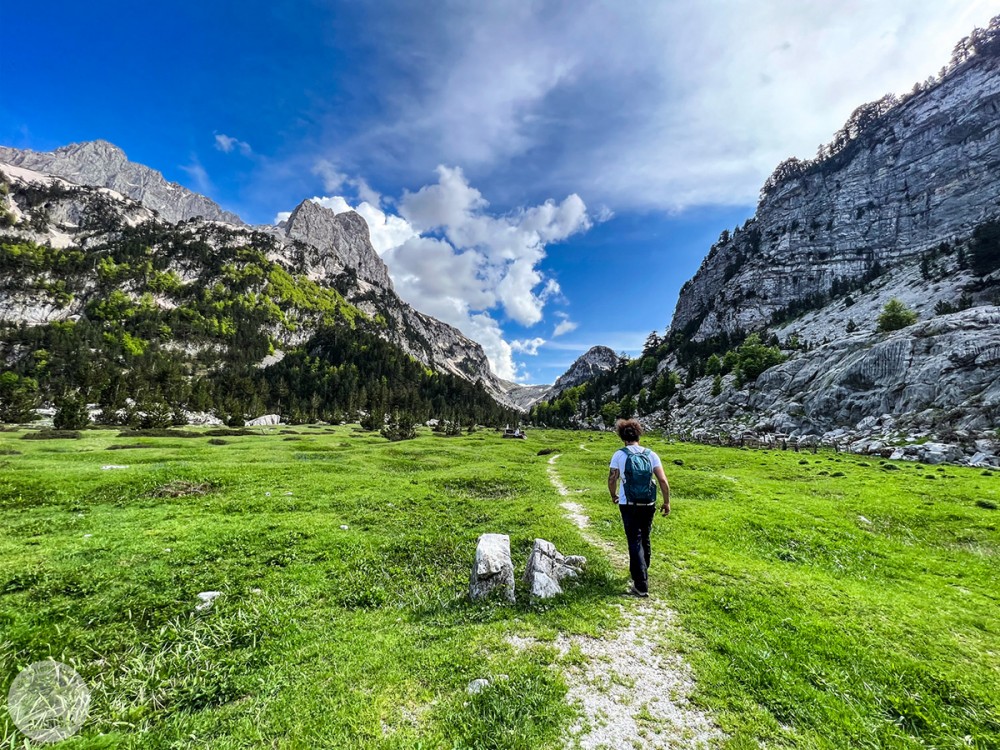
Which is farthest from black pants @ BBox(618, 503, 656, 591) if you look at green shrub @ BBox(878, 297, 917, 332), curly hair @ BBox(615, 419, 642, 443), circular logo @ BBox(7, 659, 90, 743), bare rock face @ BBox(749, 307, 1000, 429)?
green shrub @ BBox(878, 297, 917, 332)

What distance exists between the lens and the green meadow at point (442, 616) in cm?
654

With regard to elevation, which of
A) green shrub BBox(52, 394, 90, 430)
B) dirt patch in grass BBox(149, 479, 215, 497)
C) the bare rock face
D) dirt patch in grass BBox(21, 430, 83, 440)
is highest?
the bare rock face

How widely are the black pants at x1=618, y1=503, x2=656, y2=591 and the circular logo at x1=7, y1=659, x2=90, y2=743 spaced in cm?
1167

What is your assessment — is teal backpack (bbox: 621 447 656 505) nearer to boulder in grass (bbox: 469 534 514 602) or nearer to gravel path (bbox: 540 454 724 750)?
gravel path (bbox: 540 454 724 750)

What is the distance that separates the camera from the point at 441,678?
7734mm

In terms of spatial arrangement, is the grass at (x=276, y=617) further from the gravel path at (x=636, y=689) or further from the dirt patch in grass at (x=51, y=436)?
the dirt patch in grass at (x=51, y=436)

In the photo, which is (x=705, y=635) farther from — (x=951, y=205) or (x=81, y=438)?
(x=951, y=205)

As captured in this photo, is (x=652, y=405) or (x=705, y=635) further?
(x=652, y=405)

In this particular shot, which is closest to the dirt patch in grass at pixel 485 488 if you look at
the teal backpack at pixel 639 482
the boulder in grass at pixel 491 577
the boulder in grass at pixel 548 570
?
the boulder in grass at pixel 548 570

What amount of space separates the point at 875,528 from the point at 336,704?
24.8 m

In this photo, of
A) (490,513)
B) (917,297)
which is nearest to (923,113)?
(917,297)

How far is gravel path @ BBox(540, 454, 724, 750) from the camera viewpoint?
6145mm

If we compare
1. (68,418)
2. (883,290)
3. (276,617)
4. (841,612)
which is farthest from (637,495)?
(883,290)

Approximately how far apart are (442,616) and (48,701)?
293 inches
